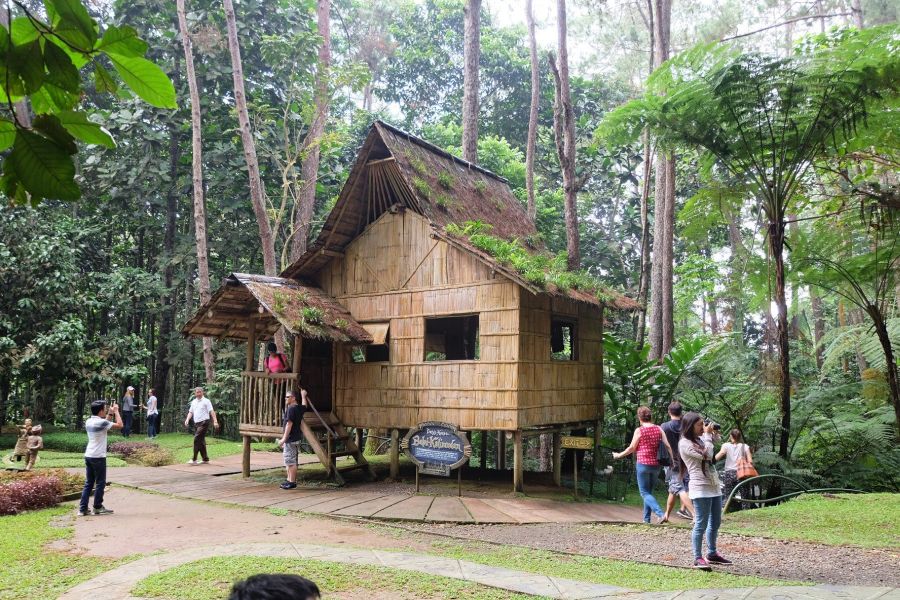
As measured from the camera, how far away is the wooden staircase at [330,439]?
1214cm

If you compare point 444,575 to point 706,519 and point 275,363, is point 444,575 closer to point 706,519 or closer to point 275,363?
point 706,519

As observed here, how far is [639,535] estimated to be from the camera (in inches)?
342

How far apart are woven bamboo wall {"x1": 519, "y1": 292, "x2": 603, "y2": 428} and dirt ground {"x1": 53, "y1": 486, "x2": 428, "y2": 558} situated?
12.9ft

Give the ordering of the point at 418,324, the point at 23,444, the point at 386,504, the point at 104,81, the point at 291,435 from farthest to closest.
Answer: the point at 23,444 < the point at 418,324 < the point at 291,435 < the point at 386,504 < the point at 104,81

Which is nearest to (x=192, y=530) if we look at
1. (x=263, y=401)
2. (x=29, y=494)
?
(x=29, y=494)

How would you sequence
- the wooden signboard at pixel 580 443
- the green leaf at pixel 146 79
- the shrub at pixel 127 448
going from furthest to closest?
the shrub at pixel 127 448 → the wooden signboard at pixel 580 443 → the green leaf at pixel 146 79

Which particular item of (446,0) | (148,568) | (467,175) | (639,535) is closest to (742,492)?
(639,535)

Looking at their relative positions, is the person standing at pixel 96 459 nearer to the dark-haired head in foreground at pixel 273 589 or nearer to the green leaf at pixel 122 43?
the dark-haired head in foreground at pixel 273 589

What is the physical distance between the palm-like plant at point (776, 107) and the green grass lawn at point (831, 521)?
5.27 feet

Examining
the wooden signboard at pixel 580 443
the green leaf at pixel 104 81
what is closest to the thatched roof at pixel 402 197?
the wooden signboard at pixel 580 443

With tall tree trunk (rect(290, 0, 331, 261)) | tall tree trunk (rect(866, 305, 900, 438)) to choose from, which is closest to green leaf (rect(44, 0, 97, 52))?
tall tree trunk (rect(866, 305, 900, 438))

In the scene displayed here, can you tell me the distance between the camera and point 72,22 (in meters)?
1.59

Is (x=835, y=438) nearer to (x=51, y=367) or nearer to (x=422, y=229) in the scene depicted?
(x=422, y=229)

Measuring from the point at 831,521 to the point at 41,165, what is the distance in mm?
10337
